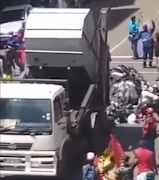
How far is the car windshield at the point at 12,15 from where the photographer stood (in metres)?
32.2

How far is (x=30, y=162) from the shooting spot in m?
15.0

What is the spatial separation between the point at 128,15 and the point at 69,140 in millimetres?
19196

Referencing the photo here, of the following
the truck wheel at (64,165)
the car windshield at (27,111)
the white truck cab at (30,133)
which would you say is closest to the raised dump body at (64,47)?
the white truck cab at (30,133)

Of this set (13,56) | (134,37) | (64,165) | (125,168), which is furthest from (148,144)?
(134,37)

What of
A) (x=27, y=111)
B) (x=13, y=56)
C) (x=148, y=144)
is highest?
(x=27, y=111)

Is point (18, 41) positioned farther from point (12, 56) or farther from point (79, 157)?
point (79, 157)

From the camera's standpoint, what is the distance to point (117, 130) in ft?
63.9

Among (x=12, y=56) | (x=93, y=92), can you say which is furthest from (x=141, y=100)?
(x=12, y=56)

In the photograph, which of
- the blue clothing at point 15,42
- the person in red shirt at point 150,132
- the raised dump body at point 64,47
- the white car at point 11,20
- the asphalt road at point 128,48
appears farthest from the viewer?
the white car at point 11,20

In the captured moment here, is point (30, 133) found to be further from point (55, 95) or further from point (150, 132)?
point (150, 132)

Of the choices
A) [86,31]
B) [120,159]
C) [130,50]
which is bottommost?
[130,50]

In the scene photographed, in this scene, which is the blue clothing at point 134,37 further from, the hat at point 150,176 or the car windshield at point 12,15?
the hat at point 150,176

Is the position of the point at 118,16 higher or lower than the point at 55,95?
lower

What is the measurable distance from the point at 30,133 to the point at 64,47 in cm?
342
